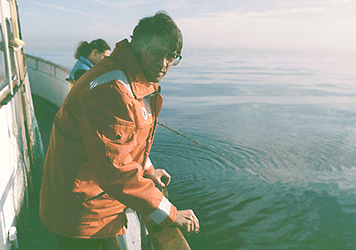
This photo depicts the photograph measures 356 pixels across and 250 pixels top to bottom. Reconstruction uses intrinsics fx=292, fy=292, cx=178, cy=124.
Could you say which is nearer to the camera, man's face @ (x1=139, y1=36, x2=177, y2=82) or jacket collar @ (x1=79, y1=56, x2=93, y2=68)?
man's face @ (x1=139, y1=36, x2=177, y2=82)

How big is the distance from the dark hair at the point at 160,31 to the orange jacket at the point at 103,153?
72 mm

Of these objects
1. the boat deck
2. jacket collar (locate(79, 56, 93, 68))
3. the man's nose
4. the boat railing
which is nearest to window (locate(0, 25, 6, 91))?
the boat deck

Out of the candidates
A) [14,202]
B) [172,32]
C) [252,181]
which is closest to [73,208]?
[172,32]

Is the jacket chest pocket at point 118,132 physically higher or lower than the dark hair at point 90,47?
lower

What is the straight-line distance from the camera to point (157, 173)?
1.75 m

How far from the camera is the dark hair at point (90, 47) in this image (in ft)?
13.8

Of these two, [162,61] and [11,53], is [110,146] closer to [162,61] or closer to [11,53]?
[162,61]

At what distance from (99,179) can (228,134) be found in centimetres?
846

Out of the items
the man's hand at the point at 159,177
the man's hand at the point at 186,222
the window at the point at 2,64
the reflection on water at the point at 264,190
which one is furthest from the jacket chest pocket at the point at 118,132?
the reflection on water at the point at 264,190

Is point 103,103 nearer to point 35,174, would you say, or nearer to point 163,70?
point 163,70

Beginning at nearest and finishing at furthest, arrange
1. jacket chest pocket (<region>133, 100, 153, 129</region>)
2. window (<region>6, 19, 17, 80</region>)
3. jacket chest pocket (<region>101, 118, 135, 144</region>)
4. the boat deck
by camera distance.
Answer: jacket chest pocket (<region>101, 118, 135, 144</region>) → jacket chest pocket (<region>133, 100, 153, 129</region>) → the boat deck → window (<region>6, 19, 17, 80</region>)

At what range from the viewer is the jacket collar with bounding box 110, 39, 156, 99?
1.12 meters

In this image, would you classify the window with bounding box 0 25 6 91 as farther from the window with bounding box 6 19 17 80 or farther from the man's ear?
the man's ear

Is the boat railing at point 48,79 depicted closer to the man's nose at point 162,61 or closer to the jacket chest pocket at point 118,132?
the man's nose at point 162,61
